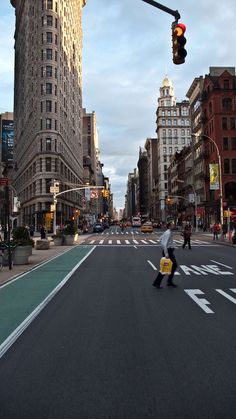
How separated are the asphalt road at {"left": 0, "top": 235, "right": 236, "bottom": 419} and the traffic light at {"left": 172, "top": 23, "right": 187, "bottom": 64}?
19.3 feet

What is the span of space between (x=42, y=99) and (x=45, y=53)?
8222 millimetres

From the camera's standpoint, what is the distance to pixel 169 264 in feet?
37.5

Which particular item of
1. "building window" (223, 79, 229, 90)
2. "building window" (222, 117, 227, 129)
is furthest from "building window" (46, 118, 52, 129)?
"building window" (223, 79, 229, 90)

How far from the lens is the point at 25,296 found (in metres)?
10.8

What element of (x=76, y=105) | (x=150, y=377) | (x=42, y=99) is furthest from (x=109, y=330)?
(x=76, y=105)

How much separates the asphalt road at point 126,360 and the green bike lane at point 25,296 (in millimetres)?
226

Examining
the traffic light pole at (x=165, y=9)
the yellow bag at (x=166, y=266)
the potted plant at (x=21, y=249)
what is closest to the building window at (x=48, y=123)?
the potted plant at (x=21, y=249)

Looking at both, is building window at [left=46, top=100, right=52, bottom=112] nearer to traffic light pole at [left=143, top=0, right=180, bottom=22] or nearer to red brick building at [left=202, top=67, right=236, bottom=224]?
red brick building at [left=202, top=67, right=236, bottom=224]

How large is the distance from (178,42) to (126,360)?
24.9 feet

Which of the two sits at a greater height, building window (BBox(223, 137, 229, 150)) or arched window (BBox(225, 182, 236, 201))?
Result: building window (BBox(223, 137, 229, 150))

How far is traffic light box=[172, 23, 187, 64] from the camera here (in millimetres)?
9859

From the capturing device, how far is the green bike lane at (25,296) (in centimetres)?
739

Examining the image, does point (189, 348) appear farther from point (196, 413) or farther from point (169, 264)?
point (169, 264)

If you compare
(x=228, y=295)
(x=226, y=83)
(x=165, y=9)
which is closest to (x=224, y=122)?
(x=226, y=83)
